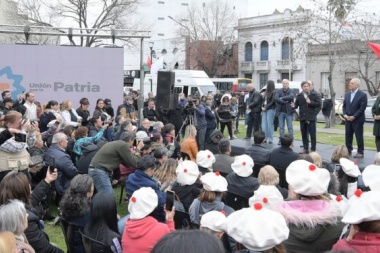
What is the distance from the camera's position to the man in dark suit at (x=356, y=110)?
30.4 feet

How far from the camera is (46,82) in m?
14.8

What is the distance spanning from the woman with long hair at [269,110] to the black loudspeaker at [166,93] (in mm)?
2925

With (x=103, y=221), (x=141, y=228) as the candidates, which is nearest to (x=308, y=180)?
(x=141, y=228)

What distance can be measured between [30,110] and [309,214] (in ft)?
32.6

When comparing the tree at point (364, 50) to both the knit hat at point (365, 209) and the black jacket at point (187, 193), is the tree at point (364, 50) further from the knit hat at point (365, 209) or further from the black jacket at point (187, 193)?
→ the knit hat at point (365, 209)

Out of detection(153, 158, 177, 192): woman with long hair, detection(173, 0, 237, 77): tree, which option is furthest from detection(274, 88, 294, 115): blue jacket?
detection(173, 0, 237, 77): tree

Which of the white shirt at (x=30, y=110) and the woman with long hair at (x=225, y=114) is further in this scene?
the woman with long hair at (x=225, y=114)

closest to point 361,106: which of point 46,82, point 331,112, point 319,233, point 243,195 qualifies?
point 243,195

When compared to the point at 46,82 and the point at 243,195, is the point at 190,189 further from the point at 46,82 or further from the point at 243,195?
the point at 46,82

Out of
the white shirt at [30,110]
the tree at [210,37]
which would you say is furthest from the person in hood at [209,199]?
the tree at [210,37]

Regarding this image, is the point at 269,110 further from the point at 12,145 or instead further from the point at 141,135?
the point at 12,145

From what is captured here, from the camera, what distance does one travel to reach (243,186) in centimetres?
602

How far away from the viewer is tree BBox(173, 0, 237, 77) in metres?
50.8

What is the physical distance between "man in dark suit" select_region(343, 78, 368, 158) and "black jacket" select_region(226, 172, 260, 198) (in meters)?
4.16
